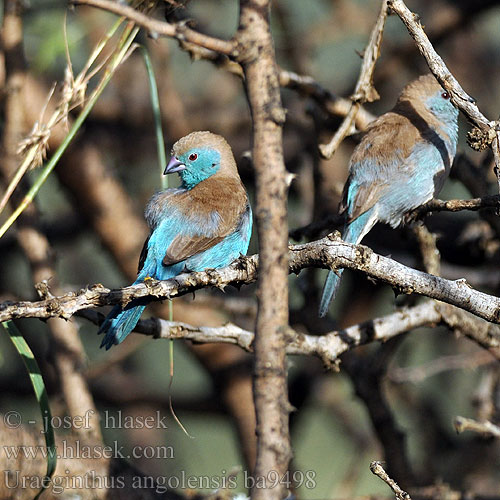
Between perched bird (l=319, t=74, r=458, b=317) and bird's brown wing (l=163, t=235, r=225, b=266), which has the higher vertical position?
perched bird (l=319, t=74, r=458, b=317)

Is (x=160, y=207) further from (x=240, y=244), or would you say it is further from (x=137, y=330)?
(x=137, y=330)

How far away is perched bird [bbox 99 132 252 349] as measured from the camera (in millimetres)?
3057

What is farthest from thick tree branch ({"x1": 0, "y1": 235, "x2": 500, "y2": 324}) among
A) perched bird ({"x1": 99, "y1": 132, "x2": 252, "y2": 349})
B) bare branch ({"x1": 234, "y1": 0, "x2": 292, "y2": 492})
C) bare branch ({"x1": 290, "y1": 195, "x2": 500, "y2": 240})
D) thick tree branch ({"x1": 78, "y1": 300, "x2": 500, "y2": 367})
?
perched bird ({"x1": 99, "y1": 132, "x2": 252, "y2": 349})

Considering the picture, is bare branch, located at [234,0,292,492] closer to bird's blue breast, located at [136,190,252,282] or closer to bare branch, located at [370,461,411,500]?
bare branch, located at [370,461,411,500]

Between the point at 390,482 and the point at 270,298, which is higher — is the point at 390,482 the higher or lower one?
the lower one

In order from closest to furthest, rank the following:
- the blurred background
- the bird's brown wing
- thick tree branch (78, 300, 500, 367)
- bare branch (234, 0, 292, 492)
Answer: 1. bare branch (234, 0, 292, 492)
2. thick tree branch (78, 300, 500, 367)
3. the bird's brown wing
4. the blurred background

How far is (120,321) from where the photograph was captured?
2.59m

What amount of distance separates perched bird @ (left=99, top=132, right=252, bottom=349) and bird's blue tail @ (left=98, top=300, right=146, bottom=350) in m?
0.28

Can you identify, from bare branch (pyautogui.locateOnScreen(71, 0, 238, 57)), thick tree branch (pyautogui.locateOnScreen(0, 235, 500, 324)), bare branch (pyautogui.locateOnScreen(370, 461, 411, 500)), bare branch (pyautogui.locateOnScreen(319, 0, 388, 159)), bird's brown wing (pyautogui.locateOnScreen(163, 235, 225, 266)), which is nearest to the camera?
bare branch (pyautogui.locateOnScreen(71, 0, 238, 57))

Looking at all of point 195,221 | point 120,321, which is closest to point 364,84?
point 195,221

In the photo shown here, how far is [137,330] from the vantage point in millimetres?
2463

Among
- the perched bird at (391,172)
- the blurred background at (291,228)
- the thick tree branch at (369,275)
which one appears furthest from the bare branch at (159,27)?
the perched bird at (391,172)

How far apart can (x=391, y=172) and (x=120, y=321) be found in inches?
60.7

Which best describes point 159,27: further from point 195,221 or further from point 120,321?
point 195,221
